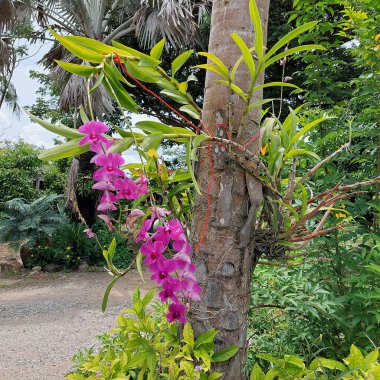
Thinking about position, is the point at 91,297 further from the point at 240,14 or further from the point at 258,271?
the point at 240,14

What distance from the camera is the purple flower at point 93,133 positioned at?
3.13ft

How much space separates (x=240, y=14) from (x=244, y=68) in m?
0.17

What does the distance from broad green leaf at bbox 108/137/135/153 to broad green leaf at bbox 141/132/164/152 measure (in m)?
0.04

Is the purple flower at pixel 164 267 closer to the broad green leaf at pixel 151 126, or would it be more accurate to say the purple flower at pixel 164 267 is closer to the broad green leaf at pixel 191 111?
the broad green leaf at pixel 151 126

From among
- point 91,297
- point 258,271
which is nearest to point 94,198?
point 91,297

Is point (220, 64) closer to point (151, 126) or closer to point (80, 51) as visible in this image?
point (151, 126)

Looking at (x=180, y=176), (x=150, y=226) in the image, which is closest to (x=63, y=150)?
(x=150, y=226)

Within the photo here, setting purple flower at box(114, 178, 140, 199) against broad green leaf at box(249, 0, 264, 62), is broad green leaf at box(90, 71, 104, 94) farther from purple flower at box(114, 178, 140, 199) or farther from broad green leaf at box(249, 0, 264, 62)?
broad green leaf at box(249, 0, 264, 62)

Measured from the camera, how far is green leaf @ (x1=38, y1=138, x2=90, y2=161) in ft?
3.17

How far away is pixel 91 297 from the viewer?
550cm

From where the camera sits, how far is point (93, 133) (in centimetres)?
96

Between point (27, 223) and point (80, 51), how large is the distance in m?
6.93

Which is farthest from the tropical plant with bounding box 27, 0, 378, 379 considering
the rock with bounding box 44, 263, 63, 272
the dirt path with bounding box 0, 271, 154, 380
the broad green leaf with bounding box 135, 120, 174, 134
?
the rock with bounding box 44, 263, 63, 272

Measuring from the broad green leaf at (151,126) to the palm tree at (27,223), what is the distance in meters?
6.69
